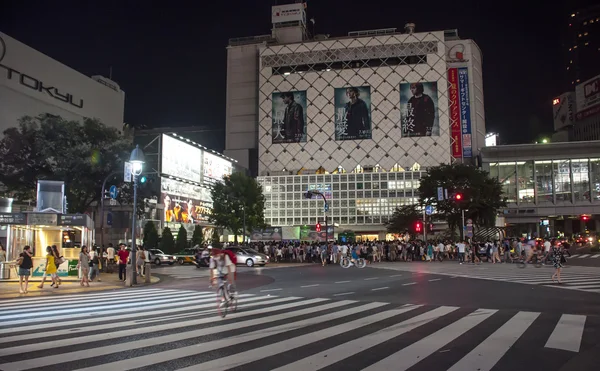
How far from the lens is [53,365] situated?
21.0 ft

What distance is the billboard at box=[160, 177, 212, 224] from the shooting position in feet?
182

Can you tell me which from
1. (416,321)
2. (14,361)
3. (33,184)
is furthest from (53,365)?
(33,184)

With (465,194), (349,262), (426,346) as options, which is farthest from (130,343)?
(465,194)

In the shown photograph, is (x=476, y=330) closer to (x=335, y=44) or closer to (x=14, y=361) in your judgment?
(x=14, y=361)

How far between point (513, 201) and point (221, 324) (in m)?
76.2

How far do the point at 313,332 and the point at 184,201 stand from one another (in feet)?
174

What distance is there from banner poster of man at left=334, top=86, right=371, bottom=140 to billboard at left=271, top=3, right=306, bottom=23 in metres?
18.0

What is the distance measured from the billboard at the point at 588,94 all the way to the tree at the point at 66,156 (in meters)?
93.1

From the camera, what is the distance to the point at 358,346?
24.4 feet

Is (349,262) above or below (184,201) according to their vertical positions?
below

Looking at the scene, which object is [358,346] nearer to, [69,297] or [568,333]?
[568,333]

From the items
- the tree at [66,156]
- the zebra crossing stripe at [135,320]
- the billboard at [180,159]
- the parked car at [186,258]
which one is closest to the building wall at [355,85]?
the billboard at [180,159]

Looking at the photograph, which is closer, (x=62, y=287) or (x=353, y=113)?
(x=62, y=287)

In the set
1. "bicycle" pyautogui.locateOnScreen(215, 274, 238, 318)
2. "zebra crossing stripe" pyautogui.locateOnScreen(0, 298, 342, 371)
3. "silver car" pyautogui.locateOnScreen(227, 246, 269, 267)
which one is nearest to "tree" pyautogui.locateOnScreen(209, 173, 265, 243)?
"silver car" pyautogui.locateOnScreen(227, 246, 269, 267)
